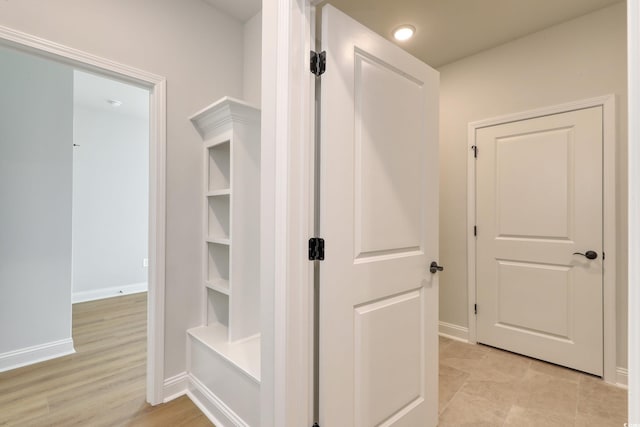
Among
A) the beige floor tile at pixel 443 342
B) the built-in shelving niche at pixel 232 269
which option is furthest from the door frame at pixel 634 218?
the beige floor tile at pixel 443 342

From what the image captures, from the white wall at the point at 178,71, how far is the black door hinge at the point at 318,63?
4.11ft

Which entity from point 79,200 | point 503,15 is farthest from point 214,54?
point 79,200

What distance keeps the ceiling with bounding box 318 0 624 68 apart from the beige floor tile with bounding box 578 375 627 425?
2.71 meters

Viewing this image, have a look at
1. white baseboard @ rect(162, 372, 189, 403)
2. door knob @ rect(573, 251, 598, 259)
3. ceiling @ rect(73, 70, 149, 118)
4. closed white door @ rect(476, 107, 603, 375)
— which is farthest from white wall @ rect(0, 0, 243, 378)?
door knob @ rect(573, 251, 598, 259)

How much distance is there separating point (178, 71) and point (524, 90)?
109 inches

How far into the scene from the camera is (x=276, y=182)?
120 centimetres

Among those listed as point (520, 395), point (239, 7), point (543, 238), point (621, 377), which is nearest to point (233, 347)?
point (520, 395)

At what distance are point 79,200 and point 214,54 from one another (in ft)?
11.0

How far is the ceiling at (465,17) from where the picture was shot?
7.07 feet

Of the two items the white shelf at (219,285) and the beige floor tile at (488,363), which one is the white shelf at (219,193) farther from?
the beige floor tile at (488,363)

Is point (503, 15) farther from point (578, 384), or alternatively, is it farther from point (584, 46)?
point (578, 384)

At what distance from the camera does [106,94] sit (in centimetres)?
374

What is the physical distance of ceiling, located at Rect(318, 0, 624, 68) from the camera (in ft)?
7.07

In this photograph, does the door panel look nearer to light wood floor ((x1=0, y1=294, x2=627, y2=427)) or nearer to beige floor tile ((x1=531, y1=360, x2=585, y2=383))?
light wood floor ((x1=0, y1=294, x2=627, y2=427))
